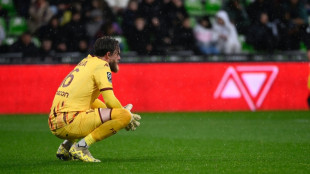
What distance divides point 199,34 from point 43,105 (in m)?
4.62

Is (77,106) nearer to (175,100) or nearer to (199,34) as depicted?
(175,100)

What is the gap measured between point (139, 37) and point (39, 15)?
9.05 feet

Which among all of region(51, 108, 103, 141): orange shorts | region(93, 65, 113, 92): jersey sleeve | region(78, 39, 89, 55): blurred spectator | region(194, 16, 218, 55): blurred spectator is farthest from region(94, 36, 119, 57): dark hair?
region(194, 16, 218, 55): blurred spectator

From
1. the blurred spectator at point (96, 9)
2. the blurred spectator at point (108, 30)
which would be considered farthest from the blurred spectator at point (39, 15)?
the blurred spectator at point (108, 30)

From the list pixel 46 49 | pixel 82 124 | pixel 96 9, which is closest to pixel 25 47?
pixel 46 49

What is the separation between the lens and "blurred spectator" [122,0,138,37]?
60.8ft

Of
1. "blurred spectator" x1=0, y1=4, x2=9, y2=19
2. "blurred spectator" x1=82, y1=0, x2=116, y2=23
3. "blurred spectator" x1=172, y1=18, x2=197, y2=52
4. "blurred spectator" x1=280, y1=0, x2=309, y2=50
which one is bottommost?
"blurred spectator" x1=280, y1=0, x2=309, y2=50

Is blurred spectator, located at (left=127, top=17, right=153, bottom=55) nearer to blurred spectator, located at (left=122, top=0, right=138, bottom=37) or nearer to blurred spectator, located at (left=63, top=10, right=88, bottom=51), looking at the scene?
blurred spectator, located at (left=122, top=0, right=138, bottom=37)

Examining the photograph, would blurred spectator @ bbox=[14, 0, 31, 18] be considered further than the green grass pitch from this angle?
Yes

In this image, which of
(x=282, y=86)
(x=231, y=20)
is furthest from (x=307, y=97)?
(x=231, y=20)

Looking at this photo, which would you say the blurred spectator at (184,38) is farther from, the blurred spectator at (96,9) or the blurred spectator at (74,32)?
the blurred spectator at (74,32)

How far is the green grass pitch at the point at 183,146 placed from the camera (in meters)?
7.81

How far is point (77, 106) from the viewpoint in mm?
8258

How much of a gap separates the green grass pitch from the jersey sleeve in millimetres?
904
